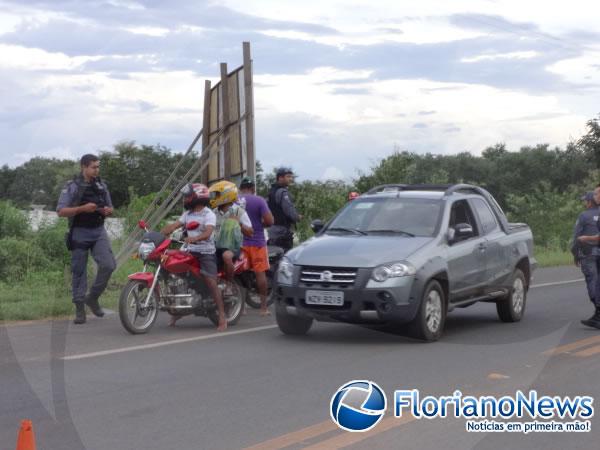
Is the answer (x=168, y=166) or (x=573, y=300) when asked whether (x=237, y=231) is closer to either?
(x=573, y=300)

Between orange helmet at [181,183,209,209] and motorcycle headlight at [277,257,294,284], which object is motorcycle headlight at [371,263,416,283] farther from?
orange helmet at [181,183,209,209]

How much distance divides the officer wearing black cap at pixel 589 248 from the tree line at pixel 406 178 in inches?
405

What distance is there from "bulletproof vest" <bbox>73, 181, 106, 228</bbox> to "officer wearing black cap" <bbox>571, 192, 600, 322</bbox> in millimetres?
5808

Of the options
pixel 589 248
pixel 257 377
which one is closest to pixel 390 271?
pixel 257 377

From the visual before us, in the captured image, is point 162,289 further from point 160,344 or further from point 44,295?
point 44,295

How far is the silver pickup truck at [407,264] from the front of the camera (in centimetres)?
1025

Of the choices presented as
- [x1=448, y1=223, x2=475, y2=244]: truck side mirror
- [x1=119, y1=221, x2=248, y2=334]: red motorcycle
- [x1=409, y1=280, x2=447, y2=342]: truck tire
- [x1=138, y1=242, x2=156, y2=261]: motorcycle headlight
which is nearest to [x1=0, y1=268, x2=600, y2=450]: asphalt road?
[x1=409, y1=280, x2=447, y2=342]: truck tire

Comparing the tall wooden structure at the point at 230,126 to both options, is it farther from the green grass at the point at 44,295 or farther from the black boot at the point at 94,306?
the black boot at the point at 94,306

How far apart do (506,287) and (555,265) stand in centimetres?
1255

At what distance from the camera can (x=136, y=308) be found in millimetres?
11148

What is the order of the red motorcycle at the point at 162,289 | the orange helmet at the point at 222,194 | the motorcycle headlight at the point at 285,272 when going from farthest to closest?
the orange helmet at the point at 222,194
the red motorcycle at the point at 162,289
the motorcycle headlight at the point at 285,272

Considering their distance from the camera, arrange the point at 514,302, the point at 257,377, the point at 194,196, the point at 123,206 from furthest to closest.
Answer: the point at 123,206
the point at 514,302
the point at 194,196
the point at 257,377

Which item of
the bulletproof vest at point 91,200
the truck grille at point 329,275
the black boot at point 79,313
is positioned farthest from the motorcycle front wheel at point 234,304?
the truck grille at point 329,275

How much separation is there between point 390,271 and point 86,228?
13.6 ft
